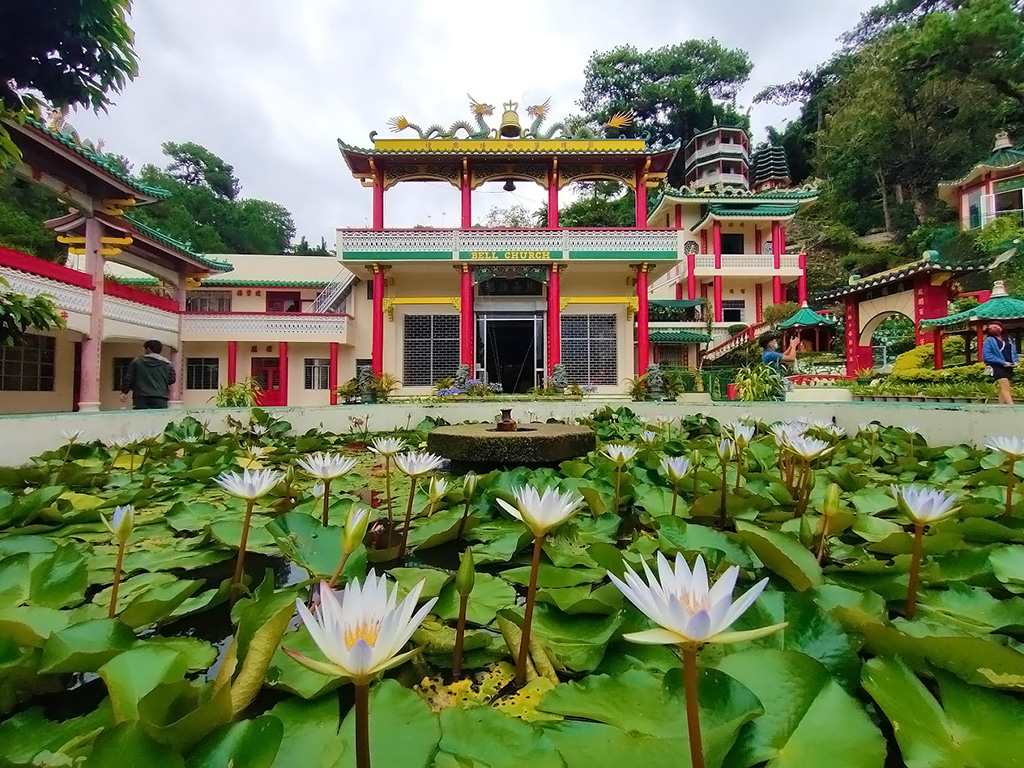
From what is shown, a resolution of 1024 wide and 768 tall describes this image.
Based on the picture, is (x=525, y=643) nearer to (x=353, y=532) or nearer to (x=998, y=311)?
(x=353, y=532)

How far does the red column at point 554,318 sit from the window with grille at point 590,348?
327mm

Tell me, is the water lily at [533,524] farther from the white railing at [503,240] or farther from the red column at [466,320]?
the white railing at [503,240]

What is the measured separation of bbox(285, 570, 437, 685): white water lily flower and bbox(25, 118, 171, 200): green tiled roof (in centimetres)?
811

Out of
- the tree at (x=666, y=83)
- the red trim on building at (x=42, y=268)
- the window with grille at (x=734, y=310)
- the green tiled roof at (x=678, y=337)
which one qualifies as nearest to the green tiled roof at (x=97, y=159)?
the red trim on building at (x=42, y=268)

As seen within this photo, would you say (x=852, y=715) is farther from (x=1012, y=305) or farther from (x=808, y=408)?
(x=1012, y=305)

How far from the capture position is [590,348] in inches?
461

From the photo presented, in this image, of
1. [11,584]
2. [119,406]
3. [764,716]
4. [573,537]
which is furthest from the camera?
[119,406]

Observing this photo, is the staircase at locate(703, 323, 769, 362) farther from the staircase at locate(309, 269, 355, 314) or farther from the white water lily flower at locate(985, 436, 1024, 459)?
the white water lily flower at locate(985, 436, 1024, 459)

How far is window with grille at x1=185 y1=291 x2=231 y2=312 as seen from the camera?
16278 millimetres

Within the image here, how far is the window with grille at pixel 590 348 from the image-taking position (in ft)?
38.0

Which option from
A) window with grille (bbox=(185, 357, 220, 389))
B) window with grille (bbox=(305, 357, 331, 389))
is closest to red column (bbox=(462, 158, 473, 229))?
window with grille (bbox=(305, 357, 331, 389))

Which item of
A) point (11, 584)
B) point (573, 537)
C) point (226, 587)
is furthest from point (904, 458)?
point (11, 584)

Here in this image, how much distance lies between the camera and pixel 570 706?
0.69 metres

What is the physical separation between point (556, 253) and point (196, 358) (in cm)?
924
